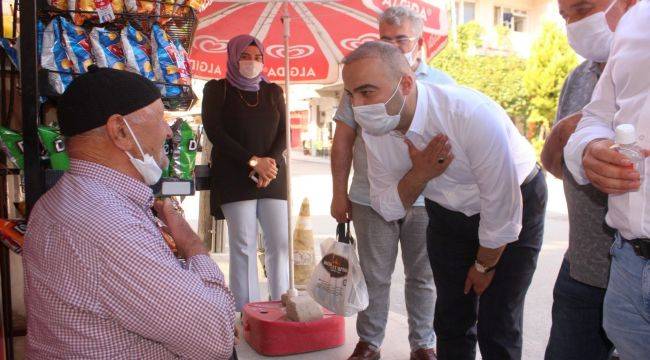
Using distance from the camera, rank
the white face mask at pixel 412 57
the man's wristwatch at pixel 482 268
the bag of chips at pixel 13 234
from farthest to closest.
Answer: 1. the white face mask at pixel 412 57
2. the man's wristwatch at pixel 482 268
3. the bag of chips at pixel 13 234

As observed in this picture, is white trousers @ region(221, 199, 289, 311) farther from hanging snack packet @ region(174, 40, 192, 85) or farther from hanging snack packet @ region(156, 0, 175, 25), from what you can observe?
hanging snack packet @ region(156, 0, 175, 25)

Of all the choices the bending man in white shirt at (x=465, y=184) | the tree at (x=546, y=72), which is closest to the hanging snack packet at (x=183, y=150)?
the bending man in white shirt at (x=465, y=184)

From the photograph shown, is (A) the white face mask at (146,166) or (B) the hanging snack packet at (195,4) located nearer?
(A) the white face mask at (146,166)

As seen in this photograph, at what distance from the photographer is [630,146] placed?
A: 119cm

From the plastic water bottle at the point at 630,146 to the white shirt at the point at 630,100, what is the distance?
16 mm

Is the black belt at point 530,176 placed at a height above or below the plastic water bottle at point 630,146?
below

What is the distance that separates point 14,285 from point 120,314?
6.04 feet

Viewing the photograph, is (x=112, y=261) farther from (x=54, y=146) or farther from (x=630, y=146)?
(x=630, y=146)

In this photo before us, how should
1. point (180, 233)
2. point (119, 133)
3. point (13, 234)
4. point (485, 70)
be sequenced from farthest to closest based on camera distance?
point (485, 70), point (13, 234), point (180, 233), point (119, 133)

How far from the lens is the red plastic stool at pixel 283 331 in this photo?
11.1ft

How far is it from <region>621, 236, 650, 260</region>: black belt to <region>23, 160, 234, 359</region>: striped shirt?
1.00m

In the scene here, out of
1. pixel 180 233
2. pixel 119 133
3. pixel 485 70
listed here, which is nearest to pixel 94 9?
pixel 119 133

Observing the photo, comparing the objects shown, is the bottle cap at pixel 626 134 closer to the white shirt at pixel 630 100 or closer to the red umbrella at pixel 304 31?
the white shirt at pixel 630 100

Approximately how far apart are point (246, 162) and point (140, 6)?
159cm
